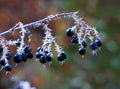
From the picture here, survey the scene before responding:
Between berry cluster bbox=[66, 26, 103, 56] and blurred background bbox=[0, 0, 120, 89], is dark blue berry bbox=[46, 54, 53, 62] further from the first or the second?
blurred background bbox=[0, 0, 120, 89]

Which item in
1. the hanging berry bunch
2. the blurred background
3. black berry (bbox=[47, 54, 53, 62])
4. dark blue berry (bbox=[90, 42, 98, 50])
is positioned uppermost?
the blurred background

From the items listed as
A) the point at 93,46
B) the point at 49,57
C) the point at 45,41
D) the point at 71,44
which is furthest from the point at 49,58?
the point at 71,44

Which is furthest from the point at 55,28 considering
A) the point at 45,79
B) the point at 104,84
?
the point at 104,84

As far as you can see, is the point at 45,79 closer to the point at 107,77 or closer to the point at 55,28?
the point at 55,28

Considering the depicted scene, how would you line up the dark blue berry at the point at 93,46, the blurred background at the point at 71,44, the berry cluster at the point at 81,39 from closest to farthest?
the berry cluster at the point at 81,39 < the dark blue berry at the point at 93,46 < the blurred background at the point at 71,44

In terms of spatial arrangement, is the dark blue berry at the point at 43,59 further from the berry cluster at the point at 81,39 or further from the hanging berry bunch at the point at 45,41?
the berry cluster at the point at 81,39

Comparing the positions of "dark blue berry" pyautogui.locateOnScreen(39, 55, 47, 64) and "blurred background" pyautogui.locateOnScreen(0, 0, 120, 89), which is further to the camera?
"blurred background" pyautogui.locateOnScreen(0, 0, 120, 89)

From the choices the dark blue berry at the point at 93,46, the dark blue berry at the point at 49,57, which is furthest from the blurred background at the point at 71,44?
the dark blue berry at the point at 49,57

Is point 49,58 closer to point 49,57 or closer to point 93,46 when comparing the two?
point 49,57


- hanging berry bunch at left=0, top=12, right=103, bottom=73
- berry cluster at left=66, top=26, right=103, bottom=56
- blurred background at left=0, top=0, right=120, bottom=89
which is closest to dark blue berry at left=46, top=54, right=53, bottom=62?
A: hanging berry bunch at left=0, top=12, right=103, bottom=73
